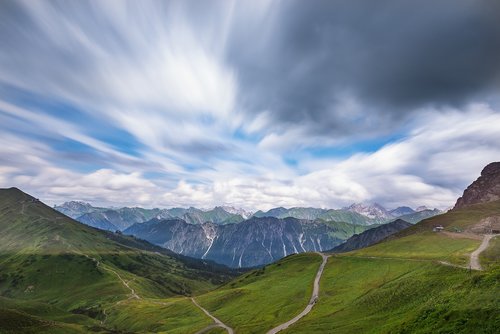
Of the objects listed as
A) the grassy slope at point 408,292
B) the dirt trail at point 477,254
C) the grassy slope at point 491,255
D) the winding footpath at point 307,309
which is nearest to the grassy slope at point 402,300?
the grassy slope at point 408,292

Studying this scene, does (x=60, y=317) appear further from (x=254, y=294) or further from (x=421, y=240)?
(x=421, y=240)

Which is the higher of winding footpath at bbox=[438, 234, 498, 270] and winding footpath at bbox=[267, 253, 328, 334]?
winding footpath at bbox=[438, 234, 498, 270]

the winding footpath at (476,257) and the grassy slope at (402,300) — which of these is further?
the winding footpath at (476,257)

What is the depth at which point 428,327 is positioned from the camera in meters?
47.5

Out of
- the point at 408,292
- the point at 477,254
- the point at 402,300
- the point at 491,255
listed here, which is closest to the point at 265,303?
the point at 408,292

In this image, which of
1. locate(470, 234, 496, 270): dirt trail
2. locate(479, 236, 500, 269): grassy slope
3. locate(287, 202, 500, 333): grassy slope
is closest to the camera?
locate(287, 202, 500, 333): grassy slope

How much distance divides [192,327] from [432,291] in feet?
359

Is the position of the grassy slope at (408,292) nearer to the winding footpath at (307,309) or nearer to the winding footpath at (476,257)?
the winding footpath at (476,257)

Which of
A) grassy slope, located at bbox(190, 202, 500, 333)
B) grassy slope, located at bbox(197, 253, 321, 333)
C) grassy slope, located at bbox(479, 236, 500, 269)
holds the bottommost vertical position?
grassy slope, located at bbox(197, 253, 321, 333)

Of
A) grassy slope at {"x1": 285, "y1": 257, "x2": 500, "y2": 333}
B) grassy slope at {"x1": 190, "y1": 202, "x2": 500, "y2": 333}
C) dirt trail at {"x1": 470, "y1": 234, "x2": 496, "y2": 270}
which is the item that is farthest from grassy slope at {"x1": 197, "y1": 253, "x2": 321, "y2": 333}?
dirt trail at {"x1": 470, "y1": 234, "x2": 496, "y2": 270}

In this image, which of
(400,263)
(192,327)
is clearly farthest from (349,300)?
(192,327)

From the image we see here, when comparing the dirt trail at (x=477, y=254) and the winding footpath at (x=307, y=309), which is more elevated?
the dirt trail at (x=477, y=254)

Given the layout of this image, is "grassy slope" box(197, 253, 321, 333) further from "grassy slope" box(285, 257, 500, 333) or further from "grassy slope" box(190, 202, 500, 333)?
"grassy slope" box(285, 257, 500, 333)

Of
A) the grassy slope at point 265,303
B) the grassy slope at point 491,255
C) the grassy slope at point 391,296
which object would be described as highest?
the grassy slope at point 491,255
